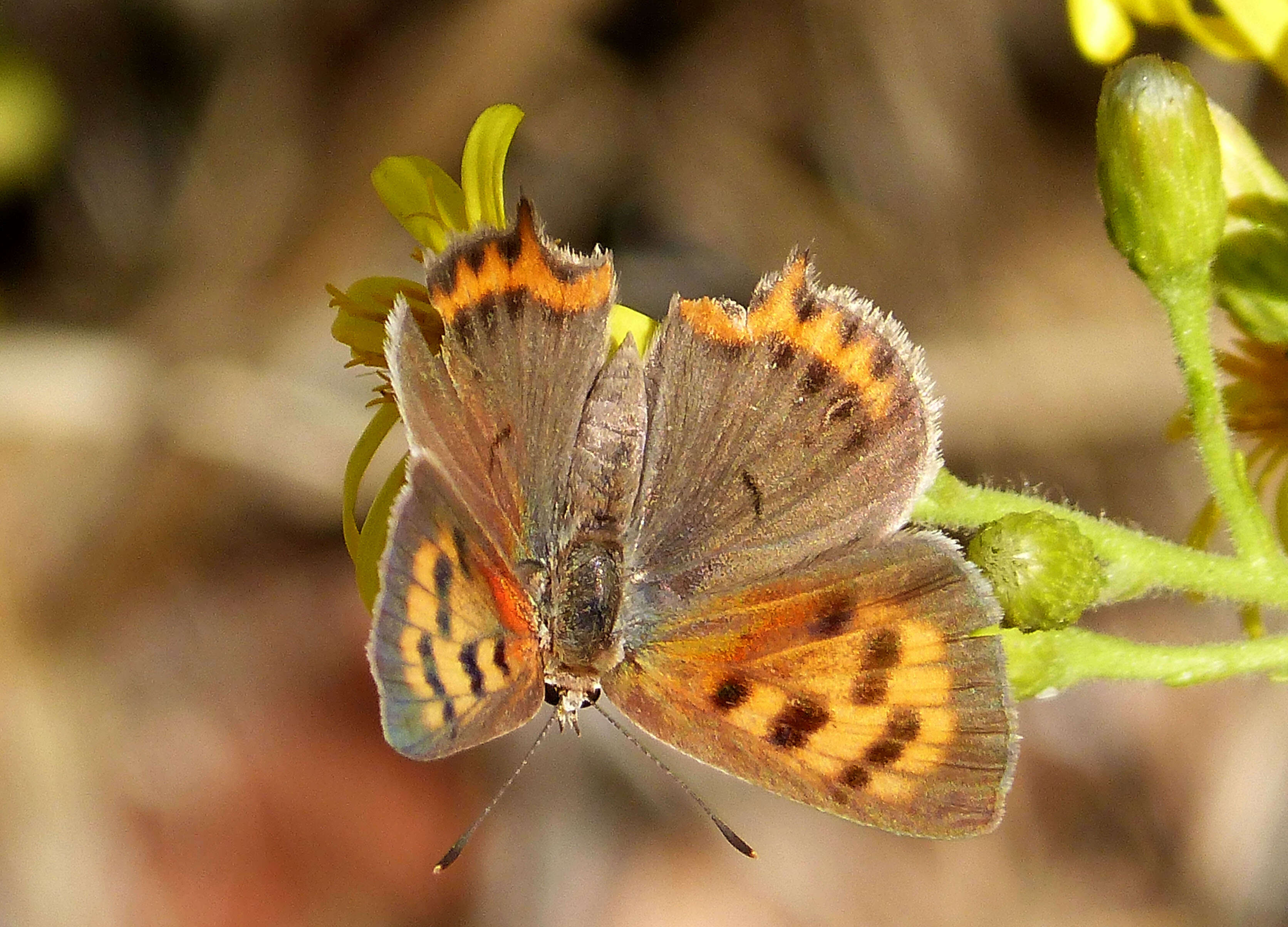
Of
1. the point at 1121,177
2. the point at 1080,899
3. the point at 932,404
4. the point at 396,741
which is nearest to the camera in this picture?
the point at 396,741

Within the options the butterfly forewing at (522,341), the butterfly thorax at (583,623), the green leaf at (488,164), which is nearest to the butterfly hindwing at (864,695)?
the butterfly thorax at (583,623)

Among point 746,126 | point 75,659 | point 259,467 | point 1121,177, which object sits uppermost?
point 746,126

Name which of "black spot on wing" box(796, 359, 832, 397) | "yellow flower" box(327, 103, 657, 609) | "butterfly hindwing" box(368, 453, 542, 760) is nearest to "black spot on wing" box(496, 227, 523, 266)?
"yellow flower" box(327, 103, 657, 609)

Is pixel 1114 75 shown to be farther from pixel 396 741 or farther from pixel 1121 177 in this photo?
pixel 396 741

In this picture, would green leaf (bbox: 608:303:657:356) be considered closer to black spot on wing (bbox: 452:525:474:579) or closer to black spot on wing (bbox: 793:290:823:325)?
black spot on wing (bbox: 793:290:823:325)

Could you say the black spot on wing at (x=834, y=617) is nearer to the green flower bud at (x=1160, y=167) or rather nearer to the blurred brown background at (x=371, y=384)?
Answer: the green flower bud at (x=1160, y=167)

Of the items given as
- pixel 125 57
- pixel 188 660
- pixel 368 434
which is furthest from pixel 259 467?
pixel 368 434
